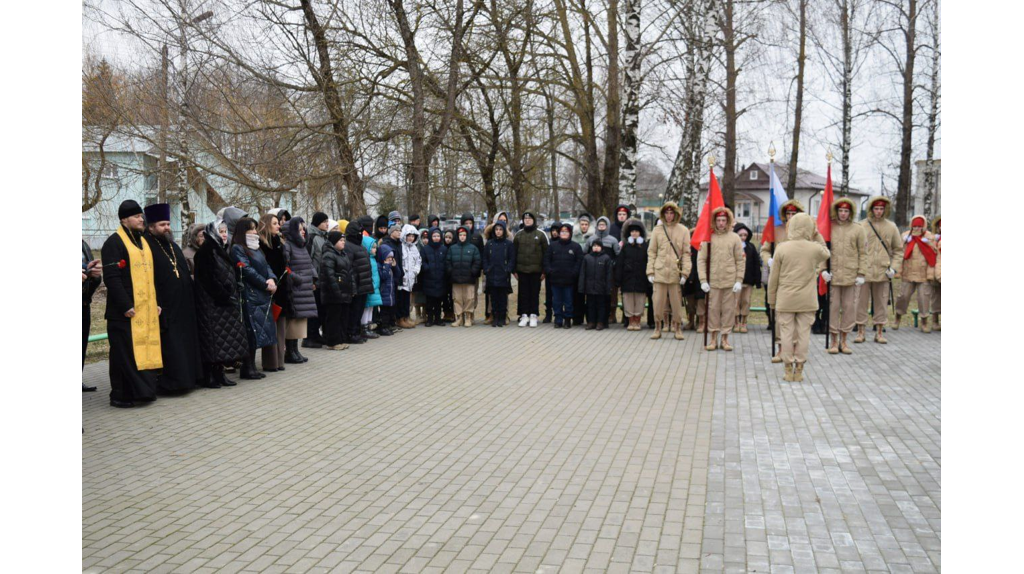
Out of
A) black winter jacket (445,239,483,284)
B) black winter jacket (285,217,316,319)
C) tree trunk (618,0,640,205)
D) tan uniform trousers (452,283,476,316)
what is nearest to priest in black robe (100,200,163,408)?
black winter jacket (285,217,316,319)

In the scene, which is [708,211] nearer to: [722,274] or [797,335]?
[722,274]

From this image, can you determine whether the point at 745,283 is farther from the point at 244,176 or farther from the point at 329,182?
the point at 244,176

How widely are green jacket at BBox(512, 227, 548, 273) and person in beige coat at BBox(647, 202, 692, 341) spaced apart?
2.23 m

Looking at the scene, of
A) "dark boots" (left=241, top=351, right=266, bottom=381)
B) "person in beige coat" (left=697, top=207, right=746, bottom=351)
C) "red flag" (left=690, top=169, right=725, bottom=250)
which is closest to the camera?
"dark boots" (left=241, top=351, right=266, bottom=381)

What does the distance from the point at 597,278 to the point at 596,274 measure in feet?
0.24

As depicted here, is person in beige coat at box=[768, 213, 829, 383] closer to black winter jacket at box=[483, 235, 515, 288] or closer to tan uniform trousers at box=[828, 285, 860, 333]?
tan uniform trousers at box=[828, 285, 860, 333]

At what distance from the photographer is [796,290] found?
32.6 ft

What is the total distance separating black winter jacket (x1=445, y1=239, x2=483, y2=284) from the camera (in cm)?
1505

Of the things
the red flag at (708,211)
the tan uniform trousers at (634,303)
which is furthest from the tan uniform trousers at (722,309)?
the tan uniform trousers at (634,303)

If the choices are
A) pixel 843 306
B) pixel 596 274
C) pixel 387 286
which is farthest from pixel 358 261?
pixel 843 306

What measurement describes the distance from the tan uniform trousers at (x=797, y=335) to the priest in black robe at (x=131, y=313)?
7.06 m

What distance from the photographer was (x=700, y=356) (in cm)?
1188

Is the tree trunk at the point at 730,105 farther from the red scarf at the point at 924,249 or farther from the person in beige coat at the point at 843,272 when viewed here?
the person in beige coat at the point at 843,272

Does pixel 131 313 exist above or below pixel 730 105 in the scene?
below
